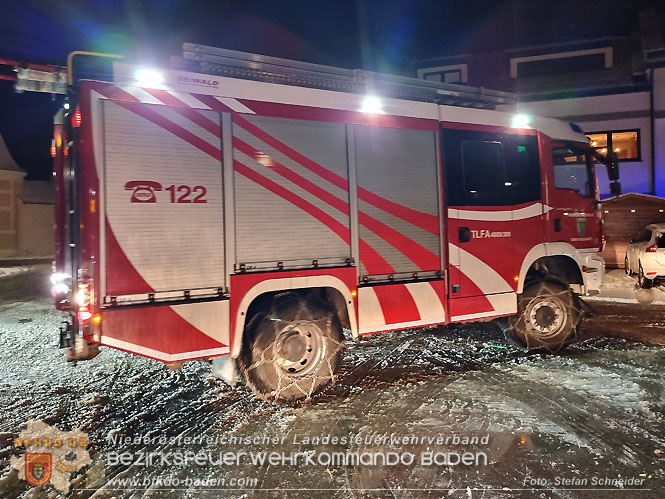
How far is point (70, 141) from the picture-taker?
412 cm

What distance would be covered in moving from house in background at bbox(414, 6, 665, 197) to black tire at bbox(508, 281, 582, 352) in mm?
11363

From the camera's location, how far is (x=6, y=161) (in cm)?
2391

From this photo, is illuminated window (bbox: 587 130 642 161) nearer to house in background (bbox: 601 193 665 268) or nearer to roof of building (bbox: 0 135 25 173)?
house in background (bbox: 601 193 665 268)

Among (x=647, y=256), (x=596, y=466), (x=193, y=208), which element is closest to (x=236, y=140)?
(x=193, y=208)

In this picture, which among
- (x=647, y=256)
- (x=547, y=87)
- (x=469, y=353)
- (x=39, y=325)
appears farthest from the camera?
(x=547, y=87)

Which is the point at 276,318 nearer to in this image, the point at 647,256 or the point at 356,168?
the point at 356,168

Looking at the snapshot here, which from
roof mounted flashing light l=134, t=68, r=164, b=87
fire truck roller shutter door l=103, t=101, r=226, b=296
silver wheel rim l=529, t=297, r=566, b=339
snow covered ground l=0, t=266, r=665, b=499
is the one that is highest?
roof mounted flashing light l=134, t=68, r=164, b=87

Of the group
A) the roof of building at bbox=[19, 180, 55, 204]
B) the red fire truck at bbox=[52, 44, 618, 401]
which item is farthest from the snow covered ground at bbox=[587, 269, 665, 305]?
the roof of building at bbox=[19, 180, 55, 204]

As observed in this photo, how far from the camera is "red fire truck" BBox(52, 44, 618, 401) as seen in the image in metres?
3.89

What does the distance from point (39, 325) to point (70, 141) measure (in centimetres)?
600

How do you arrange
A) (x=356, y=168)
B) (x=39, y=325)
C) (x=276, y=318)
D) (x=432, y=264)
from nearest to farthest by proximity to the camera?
(x=276, y=318), (x=356, y=168), (x=432, y=264), (x=39, y=325)

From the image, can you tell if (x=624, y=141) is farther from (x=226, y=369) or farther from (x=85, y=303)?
(x=85, y=303)

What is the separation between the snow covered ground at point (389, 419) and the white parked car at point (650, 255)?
5.94 meters

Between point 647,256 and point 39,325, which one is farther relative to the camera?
point 647,256
